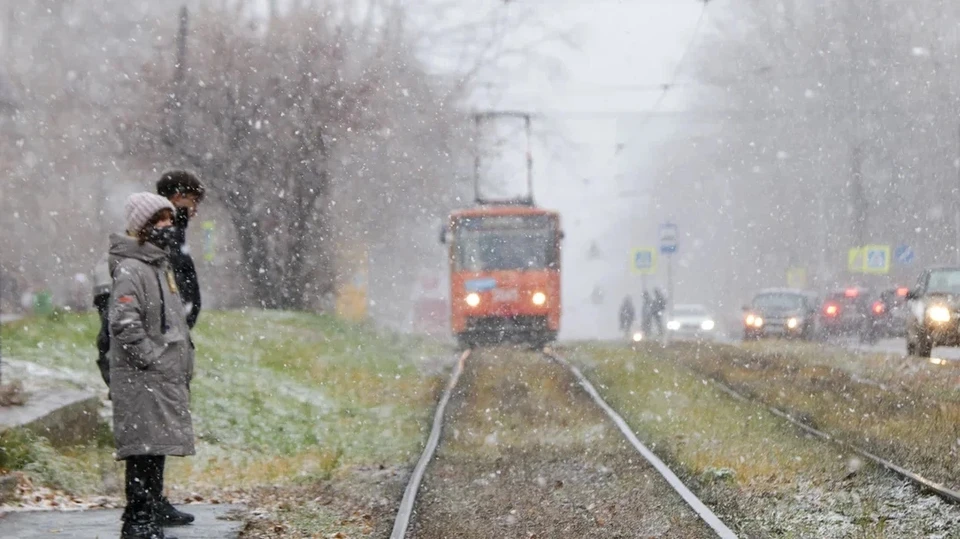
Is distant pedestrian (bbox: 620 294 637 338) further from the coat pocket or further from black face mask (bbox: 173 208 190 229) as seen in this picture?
the coat pocket

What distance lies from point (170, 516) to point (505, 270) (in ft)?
64.9

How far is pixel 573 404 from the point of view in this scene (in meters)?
15.4

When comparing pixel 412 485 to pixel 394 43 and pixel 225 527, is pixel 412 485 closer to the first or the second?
pixel 225 527

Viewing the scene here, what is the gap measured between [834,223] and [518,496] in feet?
176

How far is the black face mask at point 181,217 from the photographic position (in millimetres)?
7363

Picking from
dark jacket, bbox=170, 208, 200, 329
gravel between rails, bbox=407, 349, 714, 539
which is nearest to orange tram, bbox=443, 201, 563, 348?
gravel between rails, bbox=407, 349, 714, 539

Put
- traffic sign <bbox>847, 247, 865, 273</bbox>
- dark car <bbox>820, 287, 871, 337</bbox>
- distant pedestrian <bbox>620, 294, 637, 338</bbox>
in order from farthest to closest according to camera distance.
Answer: distant pedestrian <bbox>620, 294, 637, 338</bbox> → traffic sign <bbox>847, 247, 865, 273</bbox> → dark car <bbox>820, 287, 871, 337</bbox>

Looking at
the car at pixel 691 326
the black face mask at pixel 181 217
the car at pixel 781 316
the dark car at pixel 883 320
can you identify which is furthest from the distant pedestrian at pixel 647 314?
the black face mask at pixel 181 217

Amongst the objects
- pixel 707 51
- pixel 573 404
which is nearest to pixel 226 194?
pixel 573 404

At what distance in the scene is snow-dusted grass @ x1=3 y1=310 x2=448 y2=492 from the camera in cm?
1126

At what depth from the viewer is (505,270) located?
27062 mm

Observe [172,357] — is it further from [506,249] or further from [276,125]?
[276,125]

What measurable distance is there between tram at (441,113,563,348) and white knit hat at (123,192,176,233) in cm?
2034

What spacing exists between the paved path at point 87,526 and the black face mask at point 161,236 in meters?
1.54
